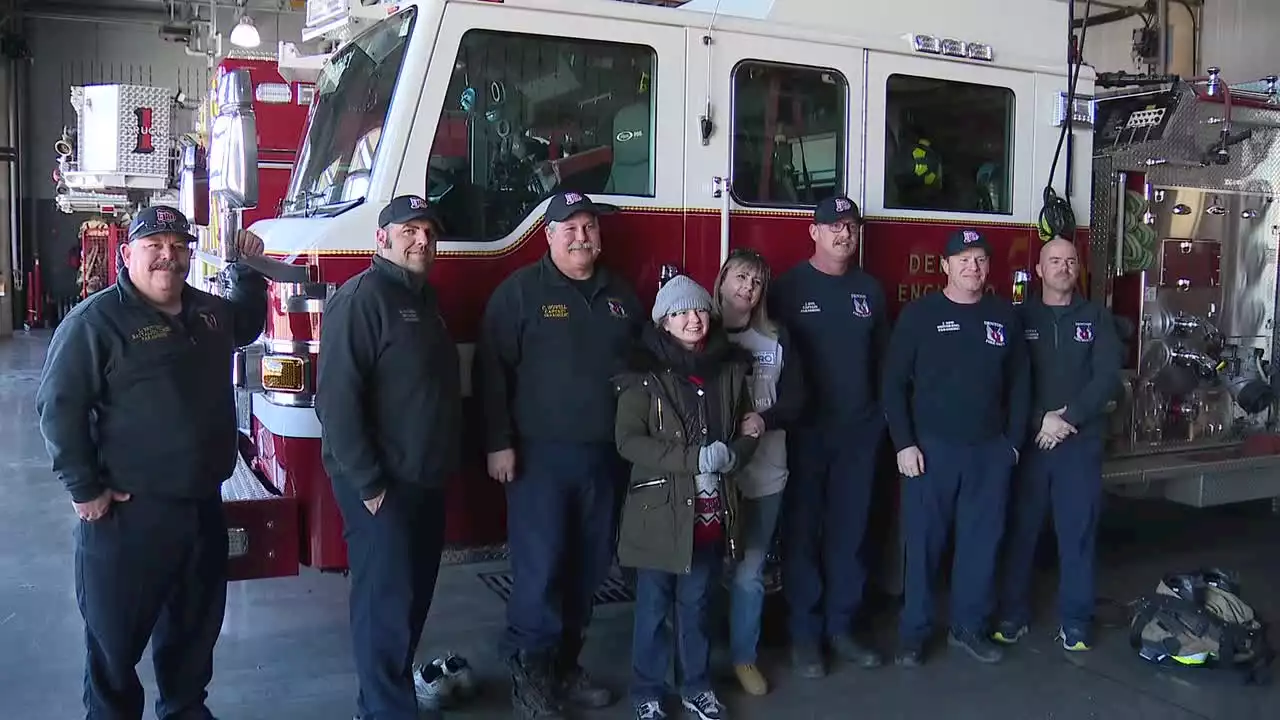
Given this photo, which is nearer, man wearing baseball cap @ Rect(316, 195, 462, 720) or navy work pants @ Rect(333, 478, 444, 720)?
man wearing baseball cap @ Rect(316, 195, 462, 720)

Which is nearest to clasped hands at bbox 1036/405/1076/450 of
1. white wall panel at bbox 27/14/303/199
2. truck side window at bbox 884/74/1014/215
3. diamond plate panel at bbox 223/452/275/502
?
truck side window at bbox 884/74/1014/215

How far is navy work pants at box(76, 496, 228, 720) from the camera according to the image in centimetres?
347

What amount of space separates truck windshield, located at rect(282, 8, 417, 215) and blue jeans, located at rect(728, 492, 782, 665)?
1.82 meters

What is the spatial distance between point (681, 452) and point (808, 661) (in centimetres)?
128

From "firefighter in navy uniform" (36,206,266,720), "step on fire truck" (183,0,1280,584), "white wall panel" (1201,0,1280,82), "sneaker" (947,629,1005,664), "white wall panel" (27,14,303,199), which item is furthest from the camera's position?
"white wall panel" (27,14,303,199)

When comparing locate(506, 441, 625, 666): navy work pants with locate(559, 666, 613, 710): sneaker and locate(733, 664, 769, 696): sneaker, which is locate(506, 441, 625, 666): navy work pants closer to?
locate(559, 666, 613, 710): sneaker

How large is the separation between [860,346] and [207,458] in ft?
8.03

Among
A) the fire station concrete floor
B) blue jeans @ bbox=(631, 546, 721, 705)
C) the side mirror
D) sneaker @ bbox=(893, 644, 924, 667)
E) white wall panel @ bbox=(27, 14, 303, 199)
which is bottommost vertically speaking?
the fire station concrete floor

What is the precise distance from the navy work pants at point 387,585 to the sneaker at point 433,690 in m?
0.49

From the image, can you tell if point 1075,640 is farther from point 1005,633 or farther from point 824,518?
point 824,518

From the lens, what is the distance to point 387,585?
3717mm

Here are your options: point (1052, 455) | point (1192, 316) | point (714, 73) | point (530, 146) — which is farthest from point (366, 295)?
point (1192, 316)

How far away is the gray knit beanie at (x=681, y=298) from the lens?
389 cm

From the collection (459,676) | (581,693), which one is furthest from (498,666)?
(581,693)
